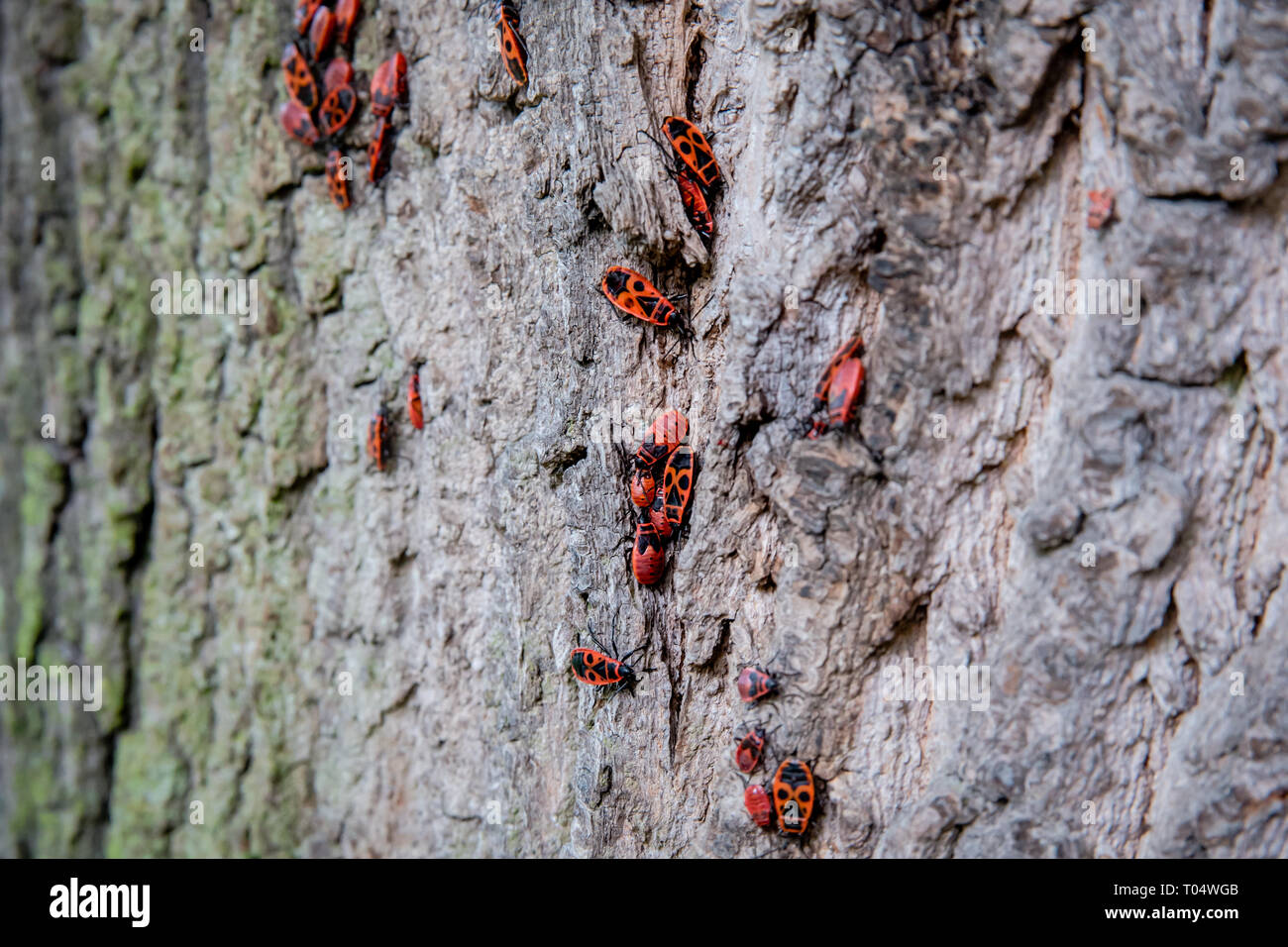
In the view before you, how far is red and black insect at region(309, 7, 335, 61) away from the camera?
10.3ft

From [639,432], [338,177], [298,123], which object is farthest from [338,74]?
[639,432]

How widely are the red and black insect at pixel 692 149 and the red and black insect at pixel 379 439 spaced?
1597 mm

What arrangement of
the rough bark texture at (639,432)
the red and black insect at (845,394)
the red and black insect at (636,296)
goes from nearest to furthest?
1. the rough bark texture at (639,432)
2. the red and black insect at (845,394)
3. the red and black insect at (636,296)

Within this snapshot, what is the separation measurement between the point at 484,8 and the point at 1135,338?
2403mm

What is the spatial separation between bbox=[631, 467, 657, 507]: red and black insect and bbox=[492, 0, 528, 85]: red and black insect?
1423 millimetres

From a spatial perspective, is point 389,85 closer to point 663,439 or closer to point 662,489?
point 663,439

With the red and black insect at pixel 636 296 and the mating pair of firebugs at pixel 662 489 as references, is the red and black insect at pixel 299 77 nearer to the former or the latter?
the red and black insect at pixel 636 296

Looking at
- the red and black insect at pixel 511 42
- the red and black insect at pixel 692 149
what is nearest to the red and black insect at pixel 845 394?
the red and black insect at pixel 692 149

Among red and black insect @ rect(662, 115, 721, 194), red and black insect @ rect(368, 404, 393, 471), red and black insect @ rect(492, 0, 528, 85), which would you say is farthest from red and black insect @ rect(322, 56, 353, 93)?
red and black insect @ rect(662, 115, 721, 194)

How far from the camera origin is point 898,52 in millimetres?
2215

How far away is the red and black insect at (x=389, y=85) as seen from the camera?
3.08 m

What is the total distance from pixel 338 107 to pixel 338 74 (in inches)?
4.8

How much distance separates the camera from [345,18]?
124 inches
